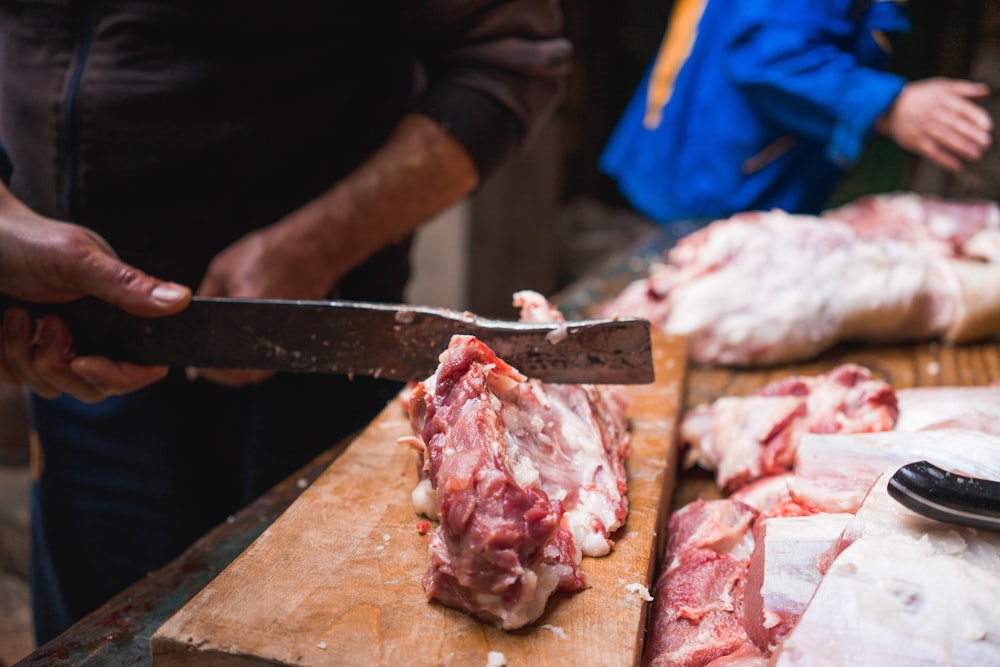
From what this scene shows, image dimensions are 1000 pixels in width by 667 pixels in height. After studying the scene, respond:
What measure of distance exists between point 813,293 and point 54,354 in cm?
235

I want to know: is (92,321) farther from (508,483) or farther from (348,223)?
(508,483)

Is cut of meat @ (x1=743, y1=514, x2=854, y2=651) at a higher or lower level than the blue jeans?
higher

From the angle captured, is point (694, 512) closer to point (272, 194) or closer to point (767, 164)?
point (272, 194)

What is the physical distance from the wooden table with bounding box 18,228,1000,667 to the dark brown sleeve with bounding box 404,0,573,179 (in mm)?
983

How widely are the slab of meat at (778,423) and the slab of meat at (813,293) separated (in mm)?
643

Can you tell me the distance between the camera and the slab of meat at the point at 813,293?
8.49 feet

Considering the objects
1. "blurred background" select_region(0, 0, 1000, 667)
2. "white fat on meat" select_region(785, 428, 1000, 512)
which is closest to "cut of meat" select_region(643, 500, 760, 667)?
"white fat on meat" select_region(785, 428, 1000, 512)

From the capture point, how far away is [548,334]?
1.55 metres

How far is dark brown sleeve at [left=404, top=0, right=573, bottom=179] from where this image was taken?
90.1 inches

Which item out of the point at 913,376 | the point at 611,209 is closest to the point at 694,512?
the point at 913,376

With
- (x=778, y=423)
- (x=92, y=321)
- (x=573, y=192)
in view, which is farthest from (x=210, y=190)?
(x=573, y=192)

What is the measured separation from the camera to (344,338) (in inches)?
65.9

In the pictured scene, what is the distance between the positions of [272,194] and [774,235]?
1.85 meters

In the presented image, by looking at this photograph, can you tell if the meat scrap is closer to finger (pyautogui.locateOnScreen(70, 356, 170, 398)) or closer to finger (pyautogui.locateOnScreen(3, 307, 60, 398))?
finger (pyautogui.locateOnScreen(70, 356, 170, 398))
